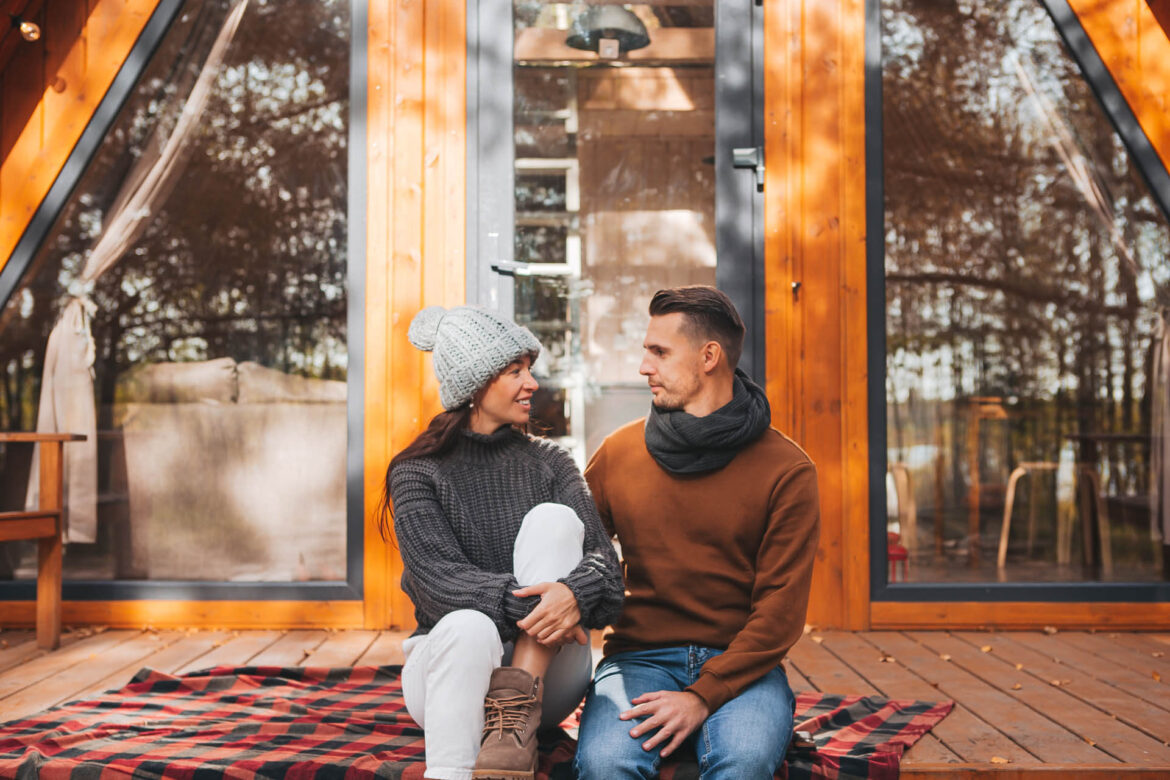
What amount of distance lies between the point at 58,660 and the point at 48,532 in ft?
1.49

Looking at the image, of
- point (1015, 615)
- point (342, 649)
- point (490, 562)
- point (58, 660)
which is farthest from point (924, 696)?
point (58, 660)

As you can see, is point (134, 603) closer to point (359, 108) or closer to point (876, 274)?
point (359, 108)

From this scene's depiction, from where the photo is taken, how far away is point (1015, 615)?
386 cm

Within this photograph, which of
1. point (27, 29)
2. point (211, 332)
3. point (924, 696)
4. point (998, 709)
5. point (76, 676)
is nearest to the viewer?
point (998, 709)

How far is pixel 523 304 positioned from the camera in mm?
3938

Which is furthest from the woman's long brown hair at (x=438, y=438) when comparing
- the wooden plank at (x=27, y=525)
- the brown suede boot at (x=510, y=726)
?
the wooden plank at (x=27, y=525)

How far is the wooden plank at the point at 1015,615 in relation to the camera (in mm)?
3838

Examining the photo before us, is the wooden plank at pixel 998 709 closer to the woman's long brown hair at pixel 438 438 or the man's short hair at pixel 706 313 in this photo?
the man's short hair at pixel 706 313

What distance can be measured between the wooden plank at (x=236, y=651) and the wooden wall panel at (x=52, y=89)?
68.2 inches

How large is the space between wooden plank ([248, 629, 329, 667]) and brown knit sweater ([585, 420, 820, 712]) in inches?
58.0

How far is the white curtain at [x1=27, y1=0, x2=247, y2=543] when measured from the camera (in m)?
4.20

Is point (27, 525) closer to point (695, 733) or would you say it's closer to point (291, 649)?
point (291, 649)

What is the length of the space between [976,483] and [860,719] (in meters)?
2.64

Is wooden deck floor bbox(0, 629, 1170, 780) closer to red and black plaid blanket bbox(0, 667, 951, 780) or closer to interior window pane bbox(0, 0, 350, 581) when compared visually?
red and black plaid blanket bbox(0, 667, 951, 780)
